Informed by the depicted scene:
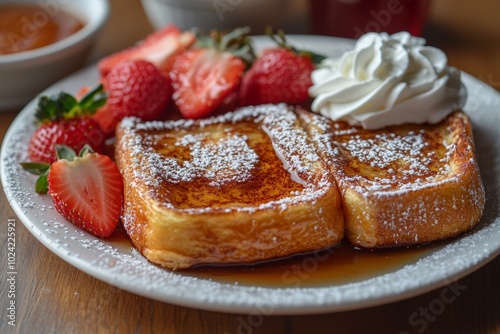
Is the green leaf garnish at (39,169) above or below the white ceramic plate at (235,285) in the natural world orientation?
above

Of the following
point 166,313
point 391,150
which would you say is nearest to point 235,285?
point 166,313

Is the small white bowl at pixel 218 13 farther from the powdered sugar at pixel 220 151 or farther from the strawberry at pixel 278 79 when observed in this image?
the powdered sugar at pixel 220 151

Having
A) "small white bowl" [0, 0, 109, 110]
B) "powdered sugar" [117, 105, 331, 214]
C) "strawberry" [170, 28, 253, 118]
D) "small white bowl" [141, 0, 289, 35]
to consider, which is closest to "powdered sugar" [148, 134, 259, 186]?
"powdered sugar" [117, 105, 331, 214]

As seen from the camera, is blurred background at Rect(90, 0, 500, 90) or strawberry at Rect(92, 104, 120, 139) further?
blurred background at Rect(90, 0, 500, 90)

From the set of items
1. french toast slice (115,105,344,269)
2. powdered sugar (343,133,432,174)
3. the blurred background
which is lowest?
the blurred background

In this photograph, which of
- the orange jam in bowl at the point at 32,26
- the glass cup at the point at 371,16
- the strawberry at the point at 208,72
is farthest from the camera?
the glass cup at the point at 371,16

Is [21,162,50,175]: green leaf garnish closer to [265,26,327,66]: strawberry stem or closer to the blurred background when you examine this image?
[265,26,327,66]: strawberry stem

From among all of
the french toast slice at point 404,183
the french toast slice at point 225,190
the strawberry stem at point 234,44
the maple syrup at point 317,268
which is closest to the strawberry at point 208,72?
the strawberry stem at point 234,44
